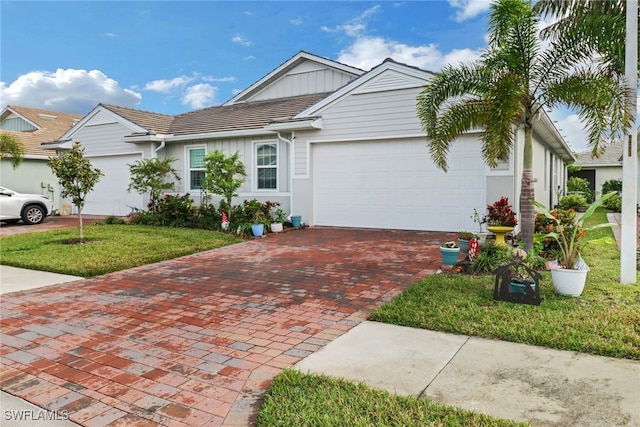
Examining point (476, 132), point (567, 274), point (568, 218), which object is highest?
point (476, 132)

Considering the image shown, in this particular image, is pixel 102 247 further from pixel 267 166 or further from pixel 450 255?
pixel 450 255

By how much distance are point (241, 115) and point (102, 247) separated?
25.3 feet

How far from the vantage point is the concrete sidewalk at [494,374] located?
8.96 feet

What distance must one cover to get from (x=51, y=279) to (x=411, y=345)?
6098 millimetres

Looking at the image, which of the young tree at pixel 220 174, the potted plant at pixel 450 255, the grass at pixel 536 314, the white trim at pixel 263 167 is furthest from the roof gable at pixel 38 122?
the grass at pixel 536 314

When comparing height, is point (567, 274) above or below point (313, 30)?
below

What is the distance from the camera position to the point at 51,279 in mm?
7066

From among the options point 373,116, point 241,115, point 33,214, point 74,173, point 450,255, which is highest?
point 241,115

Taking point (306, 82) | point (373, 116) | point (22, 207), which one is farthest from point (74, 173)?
point (306, 82)

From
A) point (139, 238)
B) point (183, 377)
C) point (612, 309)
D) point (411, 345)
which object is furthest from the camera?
point (139, 238)

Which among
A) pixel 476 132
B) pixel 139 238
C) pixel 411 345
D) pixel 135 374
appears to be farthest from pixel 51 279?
pixel 476 132

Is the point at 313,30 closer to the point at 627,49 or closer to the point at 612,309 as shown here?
the point at 627,49

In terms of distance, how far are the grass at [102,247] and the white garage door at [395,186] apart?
343cm

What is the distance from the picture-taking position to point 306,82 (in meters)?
17.1
